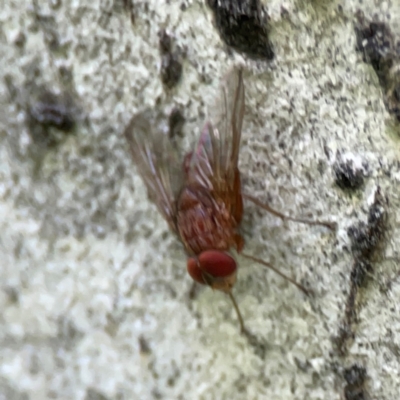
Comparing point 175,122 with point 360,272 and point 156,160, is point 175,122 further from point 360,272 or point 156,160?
point 360,272

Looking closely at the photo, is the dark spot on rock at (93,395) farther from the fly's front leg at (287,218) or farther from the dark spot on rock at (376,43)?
the dark spot on rock at (376,43)

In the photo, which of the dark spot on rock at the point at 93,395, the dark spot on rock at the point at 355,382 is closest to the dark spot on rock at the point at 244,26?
the dark spot on rock at the point at 355,382

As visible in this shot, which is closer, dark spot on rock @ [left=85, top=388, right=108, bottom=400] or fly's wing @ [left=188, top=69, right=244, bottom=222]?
fly's wing @ [left=188, top=69, right=244, bottom=222]

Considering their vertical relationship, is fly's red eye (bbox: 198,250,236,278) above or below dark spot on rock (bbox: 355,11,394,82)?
below

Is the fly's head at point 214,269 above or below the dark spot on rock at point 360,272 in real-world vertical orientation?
below

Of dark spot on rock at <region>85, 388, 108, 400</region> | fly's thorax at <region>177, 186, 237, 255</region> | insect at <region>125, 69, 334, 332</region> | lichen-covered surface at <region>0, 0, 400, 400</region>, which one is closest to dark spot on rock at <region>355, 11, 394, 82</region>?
lichen-covered surface at <region>0, 0, 400, 400</region>

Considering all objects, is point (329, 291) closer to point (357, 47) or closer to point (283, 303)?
point (283, 303)

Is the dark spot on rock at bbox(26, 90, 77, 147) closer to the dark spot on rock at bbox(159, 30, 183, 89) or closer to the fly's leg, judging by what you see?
the dark spot on rock at bbox(159, 30, 183, 89)
